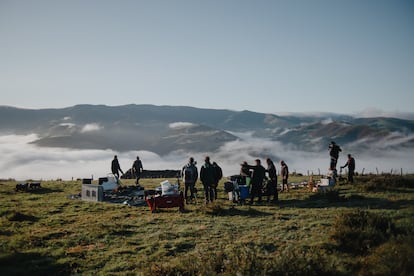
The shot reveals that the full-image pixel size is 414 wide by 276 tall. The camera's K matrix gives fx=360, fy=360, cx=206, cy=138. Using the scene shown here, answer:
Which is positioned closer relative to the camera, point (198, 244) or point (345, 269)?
point (345, 269)

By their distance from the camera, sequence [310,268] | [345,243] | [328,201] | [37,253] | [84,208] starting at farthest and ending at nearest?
1. [84,208]
2. [328,201]
3. [37,253]
4. [345,243]
5. [310,268]

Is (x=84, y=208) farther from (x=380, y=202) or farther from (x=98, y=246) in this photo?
(x=380, y=202)

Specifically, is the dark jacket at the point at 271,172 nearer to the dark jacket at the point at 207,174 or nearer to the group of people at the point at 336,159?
the dark jacket at the point at 207,174

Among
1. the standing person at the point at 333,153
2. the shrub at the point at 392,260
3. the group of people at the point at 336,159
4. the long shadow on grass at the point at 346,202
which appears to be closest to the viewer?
the shrub at the point at 392,260

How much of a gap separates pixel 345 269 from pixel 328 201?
9.14 m

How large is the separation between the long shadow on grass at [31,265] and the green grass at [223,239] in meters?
0.03

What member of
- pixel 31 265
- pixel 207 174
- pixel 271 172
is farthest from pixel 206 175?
pixel 31 265

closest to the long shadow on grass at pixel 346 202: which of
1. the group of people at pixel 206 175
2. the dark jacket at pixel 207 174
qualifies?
the group of people at pixel 206 175

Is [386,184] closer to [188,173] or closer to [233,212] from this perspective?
[233,212]

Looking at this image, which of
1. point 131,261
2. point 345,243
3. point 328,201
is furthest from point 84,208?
point 345,243

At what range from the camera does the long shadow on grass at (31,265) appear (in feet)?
32.6

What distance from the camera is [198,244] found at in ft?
37.4

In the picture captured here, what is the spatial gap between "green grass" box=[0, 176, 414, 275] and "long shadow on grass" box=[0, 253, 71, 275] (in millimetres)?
28

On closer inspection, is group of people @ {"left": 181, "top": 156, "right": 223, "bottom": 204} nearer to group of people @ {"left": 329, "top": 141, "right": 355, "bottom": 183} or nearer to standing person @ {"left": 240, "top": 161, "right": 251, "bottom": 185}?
standing person @ {"left": 240, "top": 161, "right": 251, "bottom": 185}
